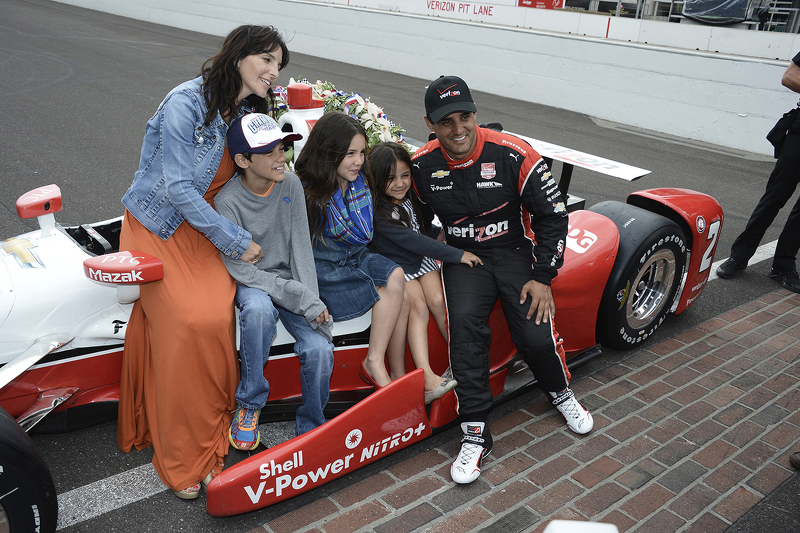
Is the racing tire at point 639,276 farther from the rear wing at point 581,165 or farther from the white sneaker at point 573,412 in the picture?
the white sneaker at point 573,412

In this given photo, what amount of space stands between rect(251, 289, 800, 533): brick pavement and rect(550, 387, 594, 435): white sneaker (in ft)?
0.18

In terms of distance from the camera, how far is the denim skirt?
9.77 feet

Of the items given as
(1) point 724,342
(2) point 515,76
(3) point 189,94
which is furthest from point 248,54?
(2) point 515,76

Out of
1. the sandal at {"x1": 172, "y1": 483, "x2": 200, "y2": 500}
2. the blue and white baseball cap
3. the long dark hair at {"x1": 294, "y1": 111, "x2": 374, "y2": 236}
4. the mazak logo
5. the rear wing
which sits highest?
the blue and white baseball cap

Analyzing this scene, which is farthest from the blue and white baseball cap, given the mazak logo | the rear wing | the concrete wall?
the concrete wall

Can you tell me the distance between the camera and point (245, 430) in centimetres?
283

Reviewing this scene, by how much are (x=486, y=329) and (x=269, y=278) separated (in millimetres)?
1085

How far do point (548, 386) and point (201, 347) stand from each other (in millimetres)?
1751

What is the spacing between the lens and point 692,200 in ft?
13.5

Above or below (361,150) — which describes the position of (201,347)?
below

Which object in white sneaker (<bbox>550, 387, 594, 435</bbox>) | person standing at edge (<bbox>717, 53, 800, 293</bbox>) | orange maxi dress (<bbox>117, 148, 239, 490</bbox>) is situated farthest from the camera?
person standing at edge (<bbox>717, 53, 800, 293</bbox>)

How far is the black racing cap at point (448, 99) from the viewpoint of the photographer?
2980mm

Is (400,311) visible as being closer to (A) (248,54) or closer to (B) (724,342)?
(A) (248,54)

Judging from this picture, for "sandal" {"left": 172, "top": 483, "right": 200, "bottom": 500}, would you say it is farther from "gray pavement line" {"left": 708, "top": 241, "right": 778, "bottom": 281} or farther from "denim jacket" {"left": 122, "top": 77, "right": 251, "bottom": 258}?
"gray pavement line" {"left": 708, "top": 241, "right": 778, "bottom": 281}
